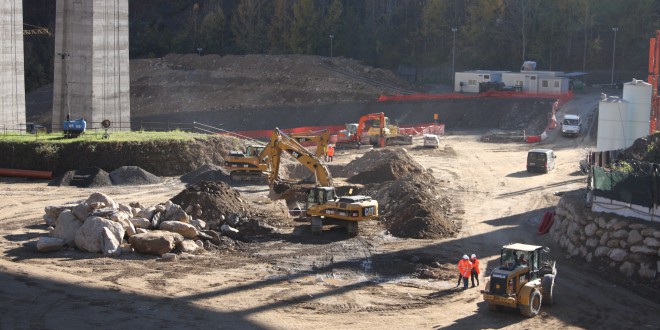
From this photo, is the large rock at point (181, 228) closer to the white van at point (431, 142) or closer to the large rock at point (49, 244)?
the large rock at point (49, 244)

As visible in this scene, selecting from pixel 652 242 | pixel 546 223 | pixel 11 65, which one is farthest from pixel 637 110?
pixel 11 65

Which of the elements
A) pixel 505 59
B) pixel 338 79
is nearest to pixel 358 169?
pixel 338 79

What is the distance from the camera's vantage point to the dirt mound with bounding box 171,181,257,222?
3309 centimetres

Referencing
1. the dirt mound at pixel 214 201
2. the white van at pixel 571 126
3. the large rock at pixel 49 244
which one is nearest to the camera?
the large rock at pixel 49 244

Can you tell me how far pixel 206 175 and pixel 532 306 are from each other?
26263 mm

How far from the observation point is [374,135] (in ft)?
204

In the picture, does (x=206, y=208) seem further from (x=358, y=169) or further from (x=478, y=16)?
(x=478, y=16)

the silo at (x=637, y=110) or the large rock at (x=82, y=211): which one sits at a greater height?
the silo at (x=637, y=110)

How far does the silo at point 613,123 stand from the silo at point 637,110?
31cm

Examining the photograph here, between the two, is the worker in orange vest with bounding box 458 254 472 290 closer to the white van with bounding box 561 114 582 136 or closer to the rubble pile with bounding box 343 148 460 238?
the rubble pile with bounding box 343 148 460 238

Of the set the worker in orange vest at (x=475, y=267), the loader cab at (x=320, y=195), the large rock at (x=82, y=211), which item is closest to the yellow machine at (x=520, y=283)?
the worker in orange vest at (x=475, y=267)

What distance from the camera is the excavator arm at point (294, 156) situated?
3747cm

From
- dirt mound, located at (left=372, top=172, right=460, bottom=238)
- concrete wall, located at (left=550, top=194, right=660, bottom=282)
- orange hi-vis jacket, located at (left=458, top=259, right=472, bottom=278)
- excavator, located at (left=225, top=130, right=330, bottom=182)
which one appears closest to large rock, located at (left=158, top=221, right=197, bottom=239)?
dirt mound, located at (left=372, top=172, right=460, bottom=238)

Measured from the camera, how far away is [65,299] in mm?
23234
